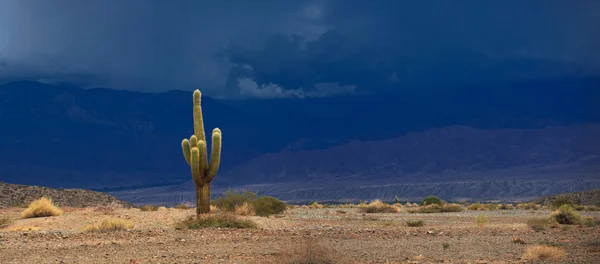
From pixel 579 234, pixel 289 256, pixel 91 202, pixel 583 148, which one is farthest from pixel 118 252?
pixel 583 148

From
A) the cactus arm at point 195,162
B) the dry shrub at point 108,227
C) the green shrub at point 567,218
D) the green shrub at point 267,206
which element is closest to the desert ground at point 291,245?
the dry shrub at point 108,227

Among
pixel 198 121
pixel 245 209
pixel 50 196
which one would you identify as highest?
pixel 198 121

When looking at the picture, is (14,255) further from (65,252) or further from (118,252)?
(118,252)

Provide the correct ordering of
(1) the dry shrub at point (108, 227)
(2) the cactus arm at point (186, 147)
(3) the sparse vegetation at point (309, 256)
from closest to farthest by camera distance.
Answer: (3) the sparse vegetation at point (309, 256) → (1) the dry shrub at point (108, 227) → (2) the cactus arm at point (186, 147)

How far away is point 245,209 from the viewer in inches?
1658

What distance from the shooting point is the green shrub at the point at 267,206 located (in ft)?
154

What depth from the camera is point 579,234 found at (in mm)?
26875

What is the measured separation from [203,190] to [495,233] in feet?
42.2

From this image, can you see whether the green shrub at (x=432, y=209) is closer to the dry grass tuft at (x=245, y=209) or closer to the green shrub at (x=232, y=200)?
the green shrub at (x=232, y=200)

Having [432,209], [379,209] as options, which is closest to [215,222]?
[379,209]

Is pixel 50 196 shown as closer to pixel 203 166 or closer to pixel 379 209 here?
pixel 379 209

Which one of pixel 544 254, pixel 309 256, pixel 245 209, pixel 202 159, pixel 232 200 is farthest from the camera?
pixel 232 200

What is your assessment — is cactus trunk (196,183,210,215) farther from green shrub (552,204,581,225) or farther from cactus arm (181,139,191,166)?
green shrub (552,204,581,225)

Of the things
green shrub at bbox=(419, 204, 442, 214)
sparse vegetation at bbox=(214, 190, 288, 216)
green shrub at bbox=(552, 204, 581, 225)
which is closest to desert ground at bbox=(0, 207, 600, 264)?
green shrub at bbox=(552, 204, 581, 225)
